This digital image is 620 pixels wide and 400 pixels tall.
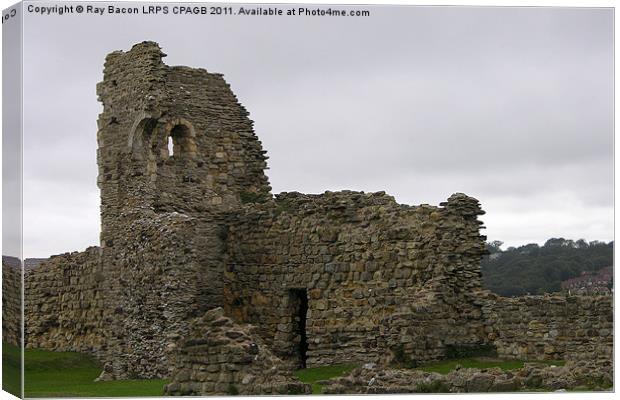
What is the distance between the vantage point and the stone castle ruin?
3061cm

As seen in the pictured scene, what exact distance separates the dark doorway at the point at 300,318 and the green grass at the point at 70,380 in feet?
11.1

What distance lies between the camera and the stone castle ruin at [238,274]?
30.6 meters

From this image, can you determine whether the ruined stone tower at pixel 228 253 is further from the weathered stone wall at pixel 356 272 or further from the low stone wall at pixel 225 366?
the low stone wall at pixel 225 366

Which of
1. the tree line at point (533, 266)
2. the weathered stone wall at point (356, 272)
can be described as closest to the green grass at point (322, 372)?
the weathered stone wall at point (356, 272)

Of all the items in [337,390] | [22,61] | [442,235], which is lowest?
[337,390]

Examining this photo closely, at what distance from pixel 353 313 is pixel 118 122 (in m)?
7.22

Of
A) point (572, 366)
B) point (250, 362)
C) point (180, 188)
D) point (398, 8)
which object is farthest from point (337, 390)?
point (180, 188)

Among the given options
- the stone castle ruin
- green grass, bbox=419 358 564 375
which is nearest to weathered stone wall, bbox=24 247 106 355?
the stone castle ruin

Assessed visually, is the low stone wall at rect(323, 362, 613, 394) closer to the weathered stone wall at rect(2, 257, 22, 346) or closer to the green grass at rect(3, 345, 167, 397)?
the green grass at rect(3, 345, 167, 397)

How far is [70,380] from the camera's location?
1312 inches

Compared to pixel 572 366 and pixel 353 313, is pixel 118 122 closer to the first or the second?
pixel 353 313

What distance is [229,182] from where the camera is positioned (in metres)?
36.9

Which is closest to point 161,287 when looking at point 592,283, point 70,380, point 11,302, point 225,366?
point 70,380

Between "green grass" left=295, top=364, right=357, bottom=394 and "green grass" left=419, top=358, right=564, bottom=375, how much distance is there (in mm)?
1547
